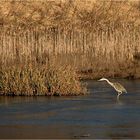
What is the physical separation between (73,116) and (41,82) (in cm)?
498

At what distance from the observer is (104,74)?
30172mm

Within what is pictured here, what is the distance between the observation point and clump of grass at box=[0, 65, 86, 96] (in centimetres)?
2306

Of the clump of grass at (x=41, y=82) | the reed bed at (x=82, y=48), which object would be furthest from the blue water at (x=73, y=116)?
the reed bed at (x=82, y=48)

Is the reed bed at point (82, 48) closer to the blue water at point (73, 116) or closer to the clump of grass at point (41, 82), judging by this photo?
the clump of grass at point (41, 82)

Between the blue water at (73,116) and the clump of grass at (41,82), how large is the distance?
1.79 ft

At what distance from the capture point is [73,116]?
1823cm

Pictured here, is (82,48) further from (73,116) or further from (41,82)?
(73,116)

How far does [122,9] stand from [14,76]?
21.1m

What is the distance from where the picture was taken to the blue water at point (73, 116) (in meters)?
15.6

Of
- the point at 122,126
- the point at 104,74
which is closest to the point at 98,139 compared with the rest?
the point at 122,126

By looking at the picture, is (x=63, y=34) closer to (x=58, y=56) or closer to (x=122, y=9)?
(x=58, y=56)

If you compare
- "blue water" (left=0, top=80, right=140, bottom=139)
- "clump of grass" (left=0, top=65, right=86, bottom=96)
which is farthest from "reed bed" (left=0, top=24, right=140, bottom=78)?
"blue water" (left=0, top=80, right=140, bottom=139)

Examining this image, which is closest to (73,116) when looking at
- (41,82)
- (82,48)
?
(41,82)

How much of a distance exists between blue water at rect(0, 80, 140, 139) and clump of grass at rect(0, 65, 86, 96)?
0.55 meters
